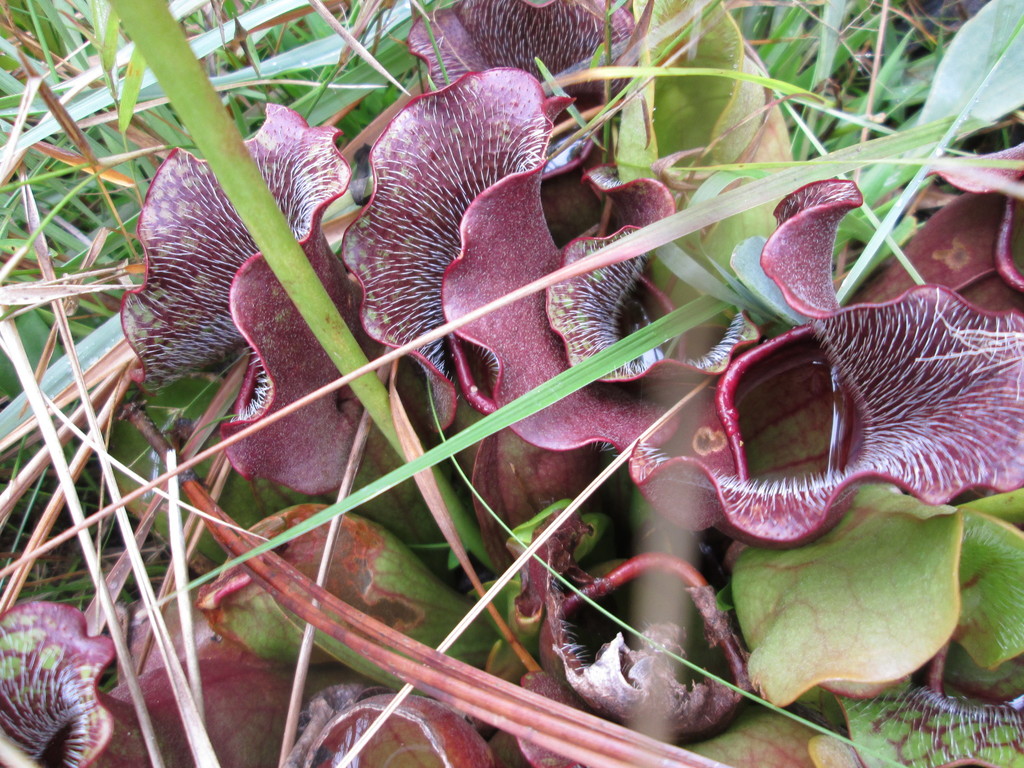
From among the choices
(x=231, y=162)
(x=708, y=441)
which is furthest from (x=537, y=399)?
(x=231, y=162)

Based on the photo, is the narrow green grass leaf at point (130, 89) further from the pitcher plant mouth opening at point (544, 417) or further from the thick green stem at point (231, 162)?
the thick green stem at point (231, 162)

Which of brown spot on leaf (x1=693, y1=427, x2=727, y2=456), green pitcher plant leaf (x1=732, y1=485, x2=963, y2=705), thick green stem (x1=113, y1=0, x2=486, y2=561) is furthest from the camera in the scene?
brown spot on leaf (x1=693, y1=427, x2=727, y2=456)

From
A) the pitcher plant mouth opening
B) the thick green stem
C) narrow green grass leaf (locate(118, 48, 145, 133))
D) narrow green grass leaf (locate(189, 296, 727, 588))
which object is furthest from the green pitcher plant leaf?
narrow green grass leaf (locate(118, 48, 145, 133))

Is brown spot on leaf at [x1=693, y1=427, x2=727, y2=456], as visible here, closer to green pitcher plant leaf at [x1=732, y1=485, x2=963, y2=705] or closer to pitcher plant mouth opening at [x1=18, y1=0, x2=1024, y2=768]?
pitcher plant mouth opening at [x1=18, y1=0, x2=1024, y2=768]

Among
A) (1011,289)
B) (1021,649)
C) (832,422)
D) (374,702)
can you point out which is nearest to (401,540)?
(374,702)

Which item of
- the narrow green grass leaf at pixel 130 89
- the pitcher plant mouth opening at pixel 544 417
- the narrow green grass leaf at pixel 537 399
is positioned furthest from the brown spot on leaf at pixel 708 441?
the narrow green grass leaf at pixel 130 89

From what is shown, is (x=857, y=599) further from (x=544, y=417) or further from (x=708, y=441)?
(x=544, y=417)

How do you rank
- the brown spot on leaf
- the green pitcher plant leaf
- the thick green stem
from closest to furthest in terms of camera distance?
the thick green stem < the green pitcher plant leaf < the brown spot on leaf

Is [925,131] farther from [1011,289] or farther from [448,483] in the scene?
[448,483]

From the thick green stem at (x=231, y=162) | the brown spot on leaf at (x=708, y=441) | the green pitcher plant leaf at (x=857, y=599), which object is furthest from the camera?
the brown spot on leaf at (x=708, y=441)

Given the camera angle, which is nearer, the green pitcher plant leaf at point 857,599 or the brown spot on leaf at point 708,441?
the green pitcher plant leaf at point 857,599
